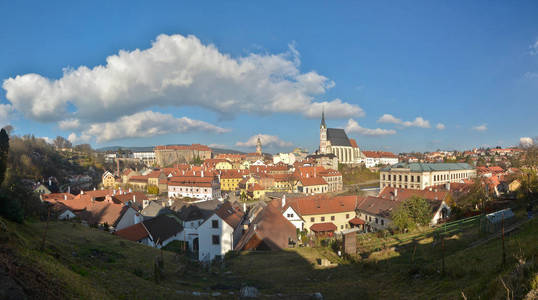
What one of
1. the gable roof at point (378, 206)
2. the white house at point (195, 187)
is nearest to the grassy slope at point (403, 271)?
the gable roof at point (378, 206)

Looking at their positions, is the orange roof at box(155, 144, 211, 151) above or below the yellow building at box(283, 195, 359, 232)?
above

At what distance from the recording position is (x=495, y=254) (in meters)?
12.1

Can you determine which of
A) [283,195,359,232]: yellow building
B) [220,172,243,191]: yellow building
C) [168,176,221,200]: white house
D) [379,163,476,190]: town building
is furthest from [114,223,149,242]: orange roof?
[379,163,476,190]: town building

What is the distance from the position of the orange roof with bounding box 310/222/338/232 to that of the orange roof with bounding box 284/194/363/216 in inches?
61.8

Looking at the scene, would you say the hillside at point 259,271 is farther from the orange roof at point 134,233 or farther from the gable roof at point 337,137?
the gable roof at point 337,137

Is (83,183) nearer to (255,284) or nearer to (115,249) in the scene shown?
(115,249)

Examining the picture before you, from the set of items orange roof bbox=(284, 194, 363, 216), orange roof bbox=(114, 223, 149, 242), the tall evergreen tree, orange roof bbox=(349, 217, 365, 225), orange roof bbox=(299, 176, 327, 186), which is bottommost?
orange roof bbox=(349, 217, 365, 225)

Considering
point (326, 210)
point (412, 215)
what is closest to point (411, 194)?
point (412, 215)

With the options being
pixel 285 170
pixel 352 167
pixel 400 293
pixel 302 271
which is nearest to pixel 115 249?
pixel 302 271

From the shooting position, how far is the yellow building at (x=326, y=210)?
37.8m

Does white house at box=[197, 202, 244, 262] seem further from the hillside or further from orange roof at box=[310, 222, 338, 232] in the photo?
orange roof at box=[310, 222, 338, 232]

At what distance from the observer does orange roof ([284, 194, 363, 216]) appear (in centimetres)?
3812

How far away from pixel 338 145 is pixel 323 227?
313ft

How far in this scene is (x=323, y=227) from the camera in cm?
3634
